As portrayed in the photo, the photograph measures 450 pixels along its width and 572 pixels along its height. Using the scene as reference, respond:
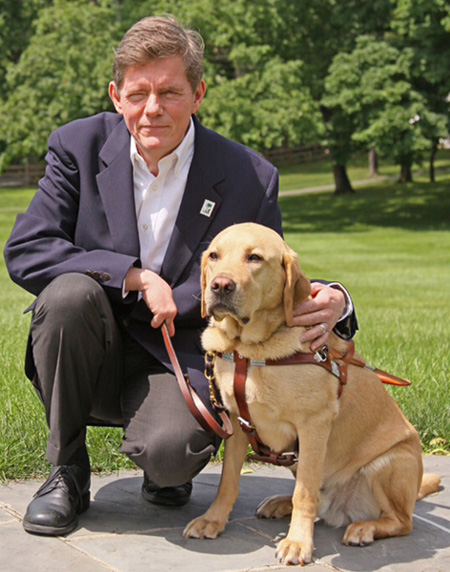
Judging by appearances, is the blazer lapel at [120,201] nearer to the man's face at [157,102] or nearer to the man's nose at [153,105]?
the man's face at [157,102]

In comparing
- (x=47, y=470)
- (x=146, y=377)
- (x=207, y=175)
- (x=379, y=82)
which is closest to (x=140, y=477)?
(x=47, y=470)

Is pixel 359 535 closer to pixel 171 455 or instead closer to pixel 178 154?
pixel 171 455

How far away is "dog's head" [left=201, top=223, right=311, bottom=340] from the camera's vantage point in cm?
312

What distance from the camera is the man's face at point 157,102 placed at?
3.57 metres

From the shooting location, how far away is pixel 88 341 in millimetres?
3379

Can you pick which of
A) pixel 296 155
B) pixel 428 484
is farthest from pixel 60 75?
pixel 296 155

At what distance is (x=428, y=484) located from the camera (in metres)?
3.81

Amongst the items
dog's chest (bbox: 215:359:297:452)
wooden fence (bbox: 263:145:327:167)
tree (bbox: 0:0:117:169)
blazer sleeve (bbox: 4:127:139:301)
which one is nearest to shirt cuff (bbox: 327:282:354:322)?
dog's chest (bbox: 215:359:297:452)

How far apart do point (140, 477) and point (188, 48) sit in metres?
1.91

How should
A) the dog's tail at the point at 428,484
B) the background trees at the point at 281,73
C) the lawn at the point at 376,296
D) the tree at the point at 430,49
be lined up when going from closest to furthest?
the dog's tail at the point at 428,484, the lawn at the point at 376,296, the tree at the point at 430,49, the background trees at the point at 281,73

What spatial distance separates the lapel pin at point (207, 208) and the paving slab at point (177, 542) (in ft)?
4.02

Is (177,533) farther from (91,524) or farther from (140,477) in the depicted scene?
(140,477)

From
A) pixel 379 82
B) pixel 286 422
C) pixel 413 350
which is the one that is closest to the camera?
pixel 286 422

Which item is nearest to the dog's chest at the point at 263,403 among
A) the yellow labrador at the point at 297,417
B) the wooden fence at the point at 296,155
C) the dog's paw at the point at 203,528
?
the yellow labrador at the point at 297,417
